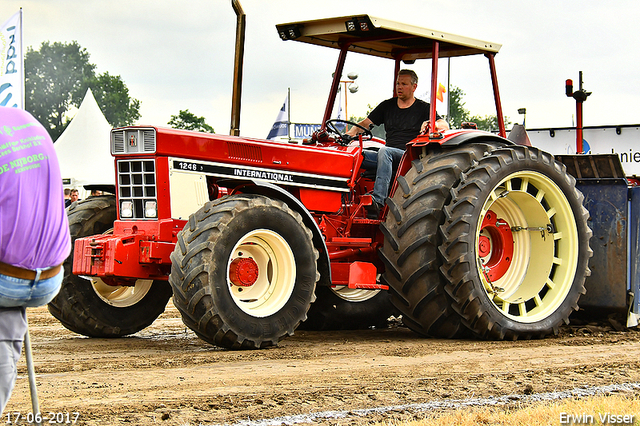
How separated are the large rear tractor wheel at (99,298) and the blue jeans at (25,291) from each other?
3.96 m

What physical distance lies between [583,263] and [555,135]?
1775 centimetres

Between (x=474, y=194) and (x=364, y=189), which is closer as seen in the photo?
(x=474, y=194)

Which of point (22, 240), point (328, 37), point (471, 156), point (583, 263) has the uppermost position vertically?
point (328, 37)

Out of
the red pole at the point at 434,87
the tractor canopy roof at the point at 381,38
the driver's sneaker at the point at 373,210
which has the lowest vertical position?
the driver's sneaker at the point at 373,210

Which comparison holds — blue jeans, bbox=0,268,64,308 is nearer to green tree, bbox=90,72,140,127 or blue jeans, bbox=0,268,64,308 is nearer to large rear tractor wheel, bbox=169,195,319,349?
large rear tractor wheel, bbox=169,195,319,349

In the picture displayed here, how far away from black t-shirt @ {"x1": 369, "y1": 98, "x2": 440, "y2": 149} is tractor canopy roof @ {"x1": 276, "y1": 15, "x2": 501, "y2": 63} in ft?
1.87

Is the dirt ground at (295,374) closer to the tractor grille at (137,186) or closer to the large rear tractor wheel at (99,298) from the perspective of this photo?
the large rear tractor wheel at (99,298)

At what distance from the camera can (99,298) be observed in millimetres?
6871

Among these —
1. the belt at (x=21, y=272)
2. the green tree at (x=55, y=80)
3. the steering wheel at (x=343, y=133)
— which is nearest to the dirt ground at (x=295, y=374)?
the belt at (x=21, y=272)

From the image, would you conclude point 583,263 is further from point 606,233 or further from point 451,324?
point 451,324

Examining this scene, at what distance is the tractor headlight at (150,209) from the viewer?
629 cm

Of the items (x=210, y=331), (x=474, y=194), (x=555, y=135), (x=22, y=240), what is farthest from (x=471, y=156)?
(x=555, y=135)

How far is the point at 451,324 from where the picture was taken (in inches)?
255

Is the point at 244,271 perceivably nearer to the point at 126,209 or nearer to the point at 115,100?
the point at 126,209
